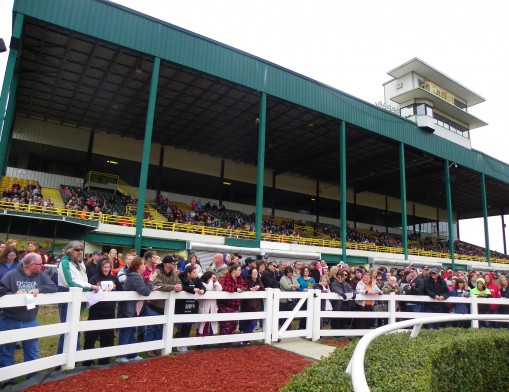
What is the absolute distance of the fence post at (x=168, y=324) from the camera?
6.05 metres

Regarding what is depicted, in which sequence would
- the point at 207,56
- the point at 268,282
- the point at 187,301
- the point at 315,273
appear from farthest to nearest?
the point at 207,56, the point at 315,273, the point at 268,282, the point at 187,301

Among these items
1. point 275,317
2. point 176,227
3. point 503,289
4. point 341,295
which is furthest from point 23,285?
point 176,227

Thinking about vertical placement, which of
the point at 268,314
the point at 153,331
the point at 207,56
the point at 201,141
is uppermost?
the point at 207,56

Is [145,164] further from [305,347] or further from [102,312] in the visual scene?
[102,312]

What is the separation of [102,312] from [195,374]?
1572mm

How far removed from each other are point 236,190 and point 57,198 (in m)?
14.1

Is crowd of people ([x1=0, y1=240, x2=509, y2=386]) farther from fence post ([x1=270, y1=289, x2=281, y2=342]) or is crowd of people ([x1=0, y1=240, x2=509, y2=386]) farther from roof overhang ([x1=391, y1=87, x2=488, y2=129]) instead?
roof overhang ([x1=391, y1=87, x2=488, y2=129])

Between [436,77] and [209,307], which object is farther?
[436,77]

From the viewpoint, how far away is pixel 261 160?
2130 cm

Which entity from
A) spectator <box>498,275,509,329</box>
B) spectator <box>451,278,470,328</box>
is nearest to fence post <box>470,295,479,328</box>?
spectator <box>451,278,470,328</box>

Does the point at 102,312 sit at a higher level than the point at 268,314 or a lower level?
higher

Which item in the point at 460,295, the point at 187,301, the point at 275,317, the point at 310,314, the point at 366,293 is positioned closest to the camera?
the point at 187,301

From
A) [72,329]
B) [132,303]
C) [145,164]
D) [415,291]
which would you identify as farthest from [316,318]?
[145,164]

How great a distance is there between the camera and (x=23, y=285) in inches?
186
